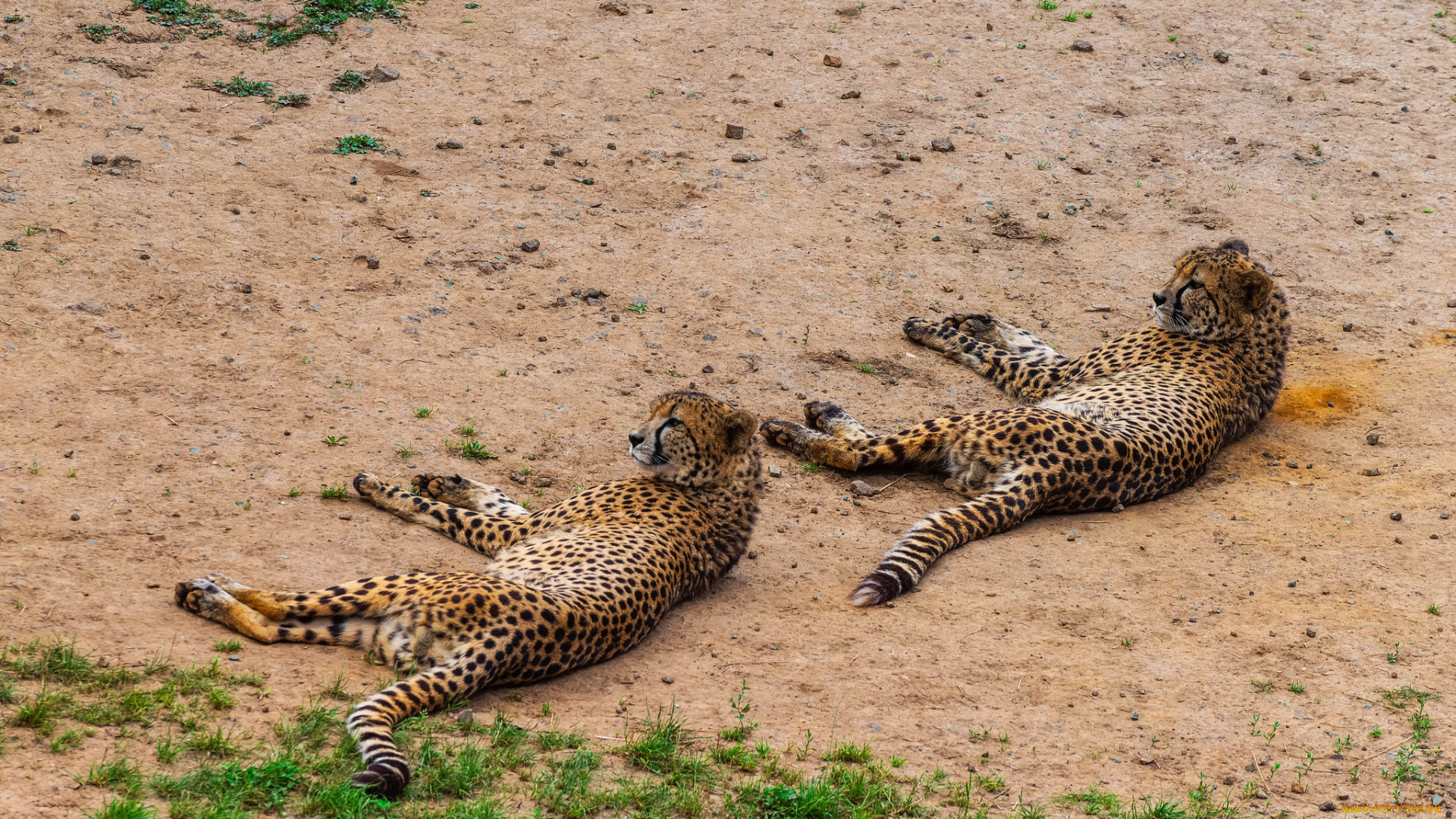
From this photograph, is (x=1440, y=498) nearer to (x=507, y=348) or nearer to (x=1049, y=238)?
(x=1049, y=238)

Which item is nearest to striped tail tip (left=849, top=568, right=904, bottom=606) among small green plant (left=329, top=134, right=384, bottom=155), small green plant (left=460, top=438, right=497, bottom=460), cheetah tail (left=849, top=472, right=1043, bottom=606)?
cheetah tail (left=849, top=472, right=1043, bottom=606)

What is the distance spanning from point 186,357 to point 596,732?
11.4 feet

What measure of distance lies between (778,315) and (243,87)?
15.0 feet

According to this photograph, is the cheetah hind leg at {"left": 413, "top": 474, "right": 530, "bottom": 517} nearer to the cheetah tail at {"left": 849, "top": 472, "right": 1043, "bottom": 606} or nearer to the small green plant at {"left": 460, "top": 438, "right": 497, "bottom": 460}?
the small green plant at {"left": 460, "top": 438, "right": 497, "bottom": 460}

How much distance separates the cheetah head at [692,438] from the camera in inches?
214

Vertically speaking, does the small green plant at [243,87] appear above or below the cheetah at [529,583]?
above

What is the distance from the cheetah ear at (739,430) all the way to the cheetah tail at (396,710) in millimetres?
1717

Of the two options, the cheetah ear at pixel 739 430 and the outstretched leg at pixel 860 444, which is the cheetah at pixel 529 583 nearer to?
the cheetah ear at pixel 739 430

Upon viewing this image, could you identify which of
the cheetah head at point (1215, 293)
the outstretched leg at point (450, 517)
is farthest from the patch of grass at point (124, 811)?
the cheetah head at point (1215, 293)

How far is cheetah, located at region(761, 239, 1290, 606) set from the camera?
622cm

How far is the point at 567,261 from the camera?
26.5 ft

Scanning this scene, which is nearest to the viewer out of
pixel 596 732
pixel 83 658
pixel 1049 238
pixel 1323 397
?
pixel 83 658

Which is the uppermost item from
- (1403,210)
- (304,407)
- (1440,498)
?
(1403,210)

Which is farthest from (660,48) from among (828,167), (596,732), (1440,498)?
(596,732)
